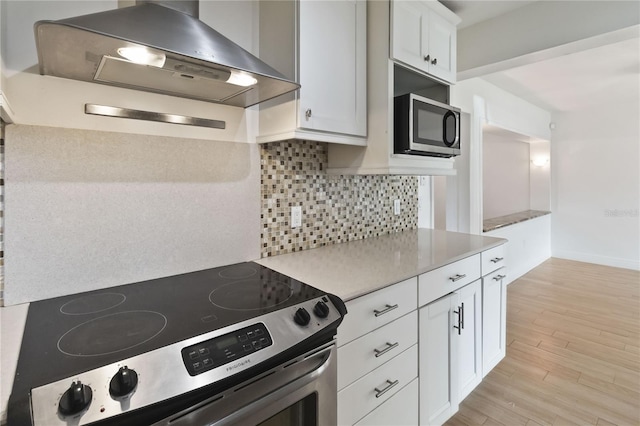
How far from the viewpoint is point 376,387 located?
1.32 metres

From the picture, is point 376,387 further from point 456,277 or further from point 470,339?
point 470,339

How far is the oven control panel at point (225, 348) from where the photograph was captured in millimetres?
782

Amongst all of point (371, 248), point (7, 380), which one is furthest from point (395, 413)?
point (7, 380)

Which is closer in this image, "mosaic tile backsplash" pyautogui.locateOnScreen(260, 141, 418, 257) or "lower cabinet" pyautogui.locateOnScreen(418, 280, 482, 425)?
"lower cabinet" pyautogui.locateOnScreen(418, 280, 482, 425)

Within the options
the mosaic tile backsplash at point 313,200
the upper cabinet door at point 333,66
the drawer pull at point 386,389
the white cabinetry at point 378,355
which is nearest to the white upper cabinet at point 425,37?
the upper cabinet door at point 333,66

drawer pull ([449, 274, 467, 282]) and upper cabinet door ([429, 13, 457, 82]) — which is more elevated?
upper cabinet door ([429, 13, 457, 82])

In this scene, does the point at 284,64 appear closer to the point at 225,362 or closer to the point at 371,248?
the point at 371,248

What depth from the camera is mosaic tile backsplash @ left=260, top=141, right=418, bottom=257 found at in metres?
1.66

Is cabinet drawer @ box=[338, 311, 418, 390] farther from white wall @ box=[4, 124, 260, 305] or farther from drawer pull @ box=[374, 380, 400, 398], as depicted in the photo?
white wall @ box=[4, 124, 260, 305]

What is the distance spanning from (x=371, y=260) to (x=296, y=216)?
1.53 ft

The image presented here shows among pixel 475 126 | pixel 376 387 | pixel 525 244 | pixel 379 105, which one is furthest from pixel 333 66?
pixel 525 244

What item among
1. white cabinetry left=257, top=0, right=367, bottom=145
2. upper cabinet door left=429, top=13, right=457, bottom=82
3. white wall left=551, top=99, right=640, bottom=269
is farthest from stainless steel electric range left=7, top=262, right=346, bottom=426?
white wall left=551, top=99, right=640, bottom=269

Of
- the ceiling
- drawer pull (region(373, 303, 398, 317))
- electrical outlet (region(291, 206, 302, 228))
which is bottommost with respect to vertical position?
drawer pull (region(373, 303, 398, 317))

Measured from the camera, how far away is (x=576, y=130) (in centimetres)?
534
